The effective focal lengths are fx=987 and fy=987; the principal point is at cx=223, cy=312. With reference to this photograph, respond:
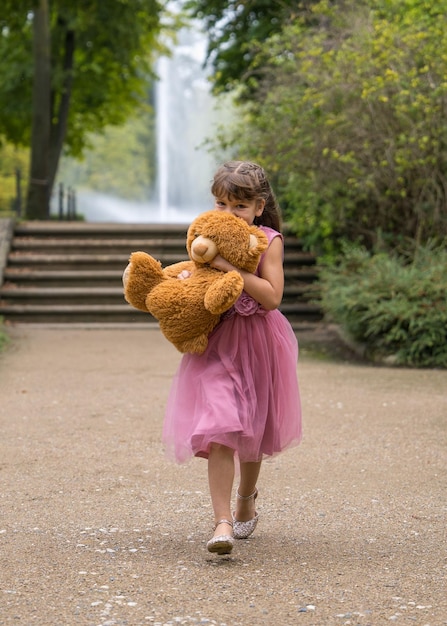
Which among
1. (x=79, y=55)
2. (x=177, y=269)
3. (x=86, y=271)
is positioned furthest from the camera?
(x=79, y=55)

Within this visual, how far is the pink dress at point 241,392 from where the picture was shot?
12.5 feet

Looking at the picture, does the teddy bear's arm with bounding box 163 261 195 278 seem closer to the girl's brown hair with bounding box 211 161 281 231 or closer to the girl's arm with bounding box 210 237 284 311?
the girl's arm with bounding box 210 237 284 311

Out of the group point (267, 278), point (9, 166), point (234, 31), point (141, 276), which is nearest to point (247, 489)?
point (267, 278)

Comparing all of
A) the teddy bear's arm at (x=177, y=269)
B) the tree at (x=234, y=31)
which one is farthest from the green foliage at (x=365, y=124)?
the teddy bear's arm at (x=177, y=269)

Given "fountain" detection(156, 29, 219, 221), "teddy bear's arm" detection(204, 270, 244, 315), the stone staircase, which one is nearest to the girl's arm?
"teddy bear's arm" detection(204, 270, 244, 315)

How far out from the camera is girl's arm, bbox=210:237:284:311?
151 inches

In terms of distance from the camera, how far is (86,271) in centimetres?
1412

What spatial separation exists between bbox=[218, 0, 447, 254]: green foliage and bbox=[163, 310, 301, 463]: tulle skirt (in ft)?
22.9

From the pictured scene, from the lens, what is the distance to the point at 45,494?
479 cm

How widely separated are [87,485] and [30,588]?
5.15ft

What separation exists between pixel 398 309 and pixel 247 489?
5525 mm

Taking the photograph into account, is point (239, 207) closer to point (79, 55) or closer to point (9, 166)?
point (79, 55)

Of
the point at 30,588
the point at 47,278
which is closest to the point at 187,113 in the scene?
the point at 47,278

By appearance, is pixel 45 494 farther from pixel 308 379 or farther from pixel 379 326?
pixel 379 326
